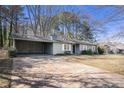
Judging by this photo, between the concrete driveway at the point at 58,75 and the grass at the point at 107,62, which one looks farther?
the grass at the point at 107,62

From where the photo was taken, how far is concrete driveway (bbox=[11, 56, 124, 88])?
547 cm

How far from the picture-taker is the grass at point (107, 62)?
602 centimetres

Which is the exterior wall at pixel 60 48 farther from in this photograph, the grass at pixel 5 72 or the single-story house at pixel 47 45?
the grass at pixel 5 72

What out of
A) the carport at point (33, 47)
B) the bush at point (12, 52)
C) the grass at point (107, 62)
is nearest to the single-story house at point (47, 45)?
the carport at point (33, 47)

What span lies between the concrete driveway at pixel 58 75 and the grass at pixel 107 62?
0.54 ft

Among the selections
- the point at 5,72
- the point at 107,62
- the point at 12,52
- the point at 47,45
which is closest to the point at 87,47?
the point at 107,62

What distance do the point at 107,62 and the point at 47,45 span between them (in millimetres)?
1830

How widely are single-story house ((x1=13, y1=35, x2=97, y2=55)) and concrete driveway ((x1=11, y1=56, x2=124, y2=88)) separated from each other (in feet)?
1.19

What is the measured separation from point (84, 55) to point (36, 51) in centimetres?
132

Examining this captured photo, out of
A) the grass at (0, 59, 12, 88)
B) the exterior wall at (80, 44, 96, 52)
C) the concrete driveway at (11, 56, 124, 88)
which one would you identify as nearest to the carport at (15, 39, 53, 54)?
the concrete driveway at (11, 56, 124, 88)

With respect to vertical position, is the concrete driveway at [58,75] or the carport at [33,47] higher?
the carport at [33,47]

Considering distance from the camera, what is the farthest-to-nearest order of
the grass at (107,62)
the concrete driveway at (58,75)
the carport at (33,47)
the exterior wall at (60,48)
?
the exterior wall at (60,48)
the carport at (33,47)
the grass at (107,62)
the concrete driveway at (58,75)

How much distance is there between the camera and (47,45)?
6961 millimetres

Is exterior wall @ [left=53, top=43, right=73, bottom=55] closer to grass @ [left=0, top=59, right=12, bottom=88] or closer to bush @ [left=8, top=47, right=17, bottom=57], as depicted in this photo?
bush @ [left=8, top=47, right=17, bottom=57]
